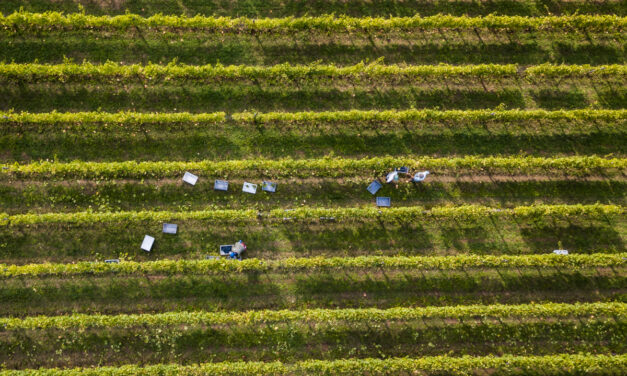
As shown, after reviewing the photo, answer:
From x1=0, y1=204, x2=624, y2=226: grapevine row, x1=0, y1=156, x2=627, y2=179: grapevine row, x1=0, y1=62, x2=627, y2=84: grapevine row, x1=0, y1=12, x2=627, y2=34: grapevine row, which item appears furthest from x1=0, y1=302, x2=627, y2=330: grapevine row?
x1=0, y1=12, x2=627, y2=34: grapevine row

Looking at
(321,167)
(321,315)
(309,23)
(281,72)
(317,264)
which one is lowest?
(321,315)

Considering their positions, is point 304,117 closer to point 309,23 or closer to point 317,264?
point 309,23

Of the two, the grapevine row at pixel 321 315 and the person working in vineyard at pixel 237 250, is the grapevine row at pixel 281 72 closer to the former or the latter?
the person working in vineyard at pixel 237 250

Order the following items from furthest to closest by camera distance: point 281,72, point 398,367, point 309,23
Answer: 1. point 309,23
2. point 281,72
3. point 398,367

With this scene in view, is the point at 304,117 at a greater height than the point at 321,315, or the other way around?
the point at 304,117

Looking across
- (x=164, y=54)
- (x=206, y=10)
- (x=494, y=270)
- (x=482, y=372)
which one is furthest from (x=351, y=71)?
(x=482, y=372)

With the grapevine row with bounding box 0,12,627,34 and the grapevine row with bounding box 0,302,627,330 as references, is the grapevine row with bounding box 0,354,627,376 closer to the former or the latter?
the grapevine row with bounding box 0,302,627,330

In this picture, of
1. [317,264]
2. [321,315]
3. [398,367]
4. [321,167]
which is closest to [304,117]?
[321,167]
